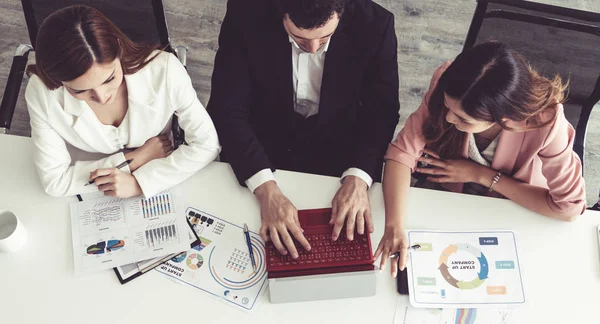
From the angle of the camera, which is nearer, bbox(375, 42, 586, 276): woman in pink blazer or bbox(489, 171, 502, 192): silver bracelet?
bbox(375, 42, 586, 276): woman in pink blazer

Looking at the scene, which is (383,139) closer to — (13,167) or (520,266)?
(520,266)

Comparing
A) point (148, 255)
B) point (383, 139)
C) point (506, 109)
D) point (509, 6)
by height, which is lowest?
point (148, 255)

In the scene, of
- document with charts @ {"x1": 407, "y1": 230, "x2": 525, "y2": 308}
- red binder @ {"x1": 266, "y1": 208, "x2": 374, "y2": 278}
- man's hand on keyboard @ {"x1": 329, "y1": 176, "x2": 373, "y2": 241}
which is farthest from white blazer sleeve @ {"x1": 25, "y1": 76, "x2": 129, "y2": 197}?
document with charts @ {"x1": 407, "y1": 230, "x2": 525, "y2": 308}

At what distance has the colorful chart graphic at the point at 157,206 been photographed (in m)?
1.48

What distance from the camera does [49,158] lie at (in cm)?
145

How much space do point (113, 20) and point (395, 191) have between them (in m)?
1.06

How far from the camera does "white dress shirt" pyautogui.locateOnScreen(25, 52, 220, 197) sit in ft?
4.72

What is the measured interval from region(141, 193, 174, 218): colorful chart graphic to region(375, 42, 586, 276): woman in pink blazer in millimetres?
585

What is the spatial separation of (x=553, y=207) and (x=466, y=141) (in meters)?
0.29

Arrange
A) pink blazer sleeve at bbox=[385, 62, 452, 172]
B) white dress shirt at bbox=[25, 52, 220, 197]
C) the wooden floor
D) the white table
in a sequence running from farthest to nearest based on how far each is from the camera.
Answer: the wooden floor → pink blazer sleeve at bbox=[385, 62, 452, 172] → white dress shirt at bbox=[25, 52, 220, 197] → the white table

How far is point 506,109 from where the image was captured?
129cm

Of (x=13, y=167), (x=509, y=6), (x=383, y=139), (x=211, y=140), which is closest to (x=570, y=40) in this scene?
(x=509, y=6)

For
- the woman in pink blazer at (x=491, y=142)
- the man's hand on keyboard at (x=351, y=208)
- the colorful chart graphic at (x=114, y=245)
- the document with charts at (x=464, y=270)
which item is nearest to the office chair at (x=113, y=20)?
the colorful chart graphic at (x=114, y=245)

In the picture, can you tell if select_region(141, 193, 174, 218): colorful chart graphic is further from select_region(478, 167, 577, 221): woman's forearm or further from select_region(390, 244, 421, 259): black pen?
select_region(478, 167, 577, 221): woman's forearm
